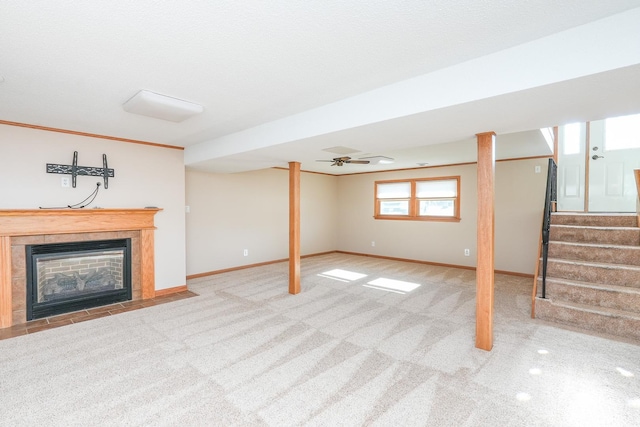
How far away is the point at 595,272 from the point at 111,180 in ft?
21.0

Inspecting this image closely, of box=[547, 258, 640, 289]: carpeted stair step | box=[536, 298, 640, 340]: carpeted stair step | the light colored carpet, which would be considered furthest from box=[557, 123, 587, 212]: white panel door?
box=[536, 298, 640, 340]: carpeted stair step

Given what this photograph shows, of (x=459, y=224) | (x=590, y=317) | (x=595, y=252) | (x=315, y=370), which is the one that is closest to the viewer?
(x=315, y=370)

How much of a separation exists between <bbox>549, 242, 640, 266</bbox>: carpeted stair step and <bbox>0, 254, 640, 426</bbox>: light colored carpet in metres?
0.89

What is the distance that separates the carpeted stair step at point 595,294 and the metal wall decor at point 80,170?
5974 millimetres

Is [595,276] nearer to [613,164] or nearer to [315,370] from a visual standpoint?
[613,164]

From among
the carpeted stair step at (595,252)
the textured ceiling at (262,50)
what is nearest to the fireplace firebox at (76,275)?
the textured ceiling at (262,50)

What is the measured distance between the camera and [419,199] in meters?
7.04

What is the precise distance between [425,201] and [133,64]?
20.4 ft

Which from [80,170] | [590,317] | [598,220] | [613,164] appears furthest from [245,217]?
[613,164]

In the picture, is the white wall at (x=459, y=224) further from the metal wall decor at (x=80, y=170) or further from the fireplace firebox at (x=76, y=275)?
the metal wall decor at (x=80, y=170)

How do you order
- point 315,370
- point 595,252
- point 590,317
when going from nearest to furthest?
1. point 315,370
2. point 590,317
3. point 595,252

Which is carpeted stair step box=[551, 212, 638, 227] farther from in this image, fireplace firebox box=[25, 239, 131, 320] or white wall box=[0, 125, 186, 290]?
fireplace firebox box=[25, 239, 131, 320]

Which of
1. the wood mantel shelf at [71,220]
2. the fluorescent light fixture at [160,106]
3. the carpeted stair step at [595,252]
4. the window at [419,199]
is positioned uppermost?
the fluorescent light fixture at [160,106]

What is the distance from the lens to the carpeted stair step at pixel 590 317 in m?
3.03
